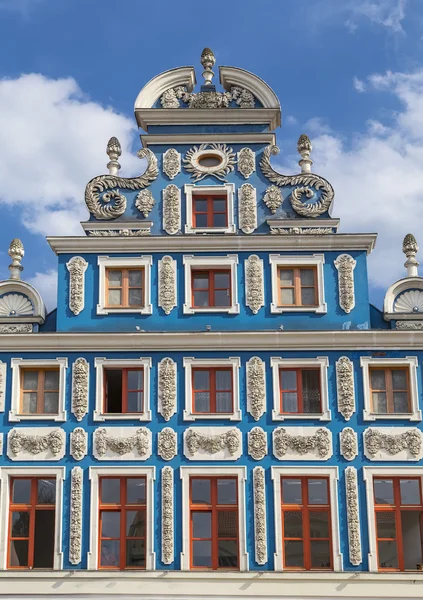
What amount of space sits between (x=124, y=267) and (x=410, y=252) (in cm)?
804

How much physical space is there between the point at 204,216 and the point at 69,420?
691 cm

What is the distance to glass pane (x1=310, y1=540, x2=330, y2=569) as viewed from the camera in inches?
1000

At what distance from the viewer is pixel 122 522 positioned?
25766 millimetres

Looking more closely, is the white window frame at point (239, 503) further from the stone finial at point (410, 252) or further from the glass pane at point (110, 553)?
the stone finial at point (410, 252)

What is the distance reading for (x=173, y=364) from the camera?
26750 mm

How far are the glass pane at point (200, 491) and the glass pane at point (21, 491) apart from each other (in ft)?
14.1

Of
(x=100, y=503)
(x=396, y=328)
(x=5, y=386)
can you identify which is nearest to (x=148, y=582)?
(x=100, y=503)

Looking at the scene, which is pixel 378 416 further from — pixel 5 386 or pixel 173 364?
pixel 5 386

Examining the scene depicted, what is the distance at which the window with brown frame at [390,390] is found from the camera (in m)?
26.5

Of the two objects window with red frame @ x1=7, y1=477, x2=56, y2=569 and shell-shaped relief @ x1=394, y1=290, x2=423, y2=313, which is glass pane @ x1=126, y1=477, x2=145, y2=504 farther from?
shell-shaped relief @ x1=394, y1=290, x2=423, y2=313

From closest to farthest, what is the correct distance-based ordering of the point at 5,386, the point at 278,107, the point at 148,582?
the point at 148,582, the point at 5,386, the point at 278,107

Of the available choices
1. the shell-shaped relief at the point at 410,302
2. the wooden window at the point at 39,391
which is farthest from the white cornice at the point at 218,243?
the wooden window at the point at 39,391

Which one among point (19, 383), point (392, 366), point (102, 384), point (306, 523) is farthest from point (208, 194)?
point (306, 523)

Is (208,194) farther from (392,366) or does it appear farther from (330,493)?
(330,493)
